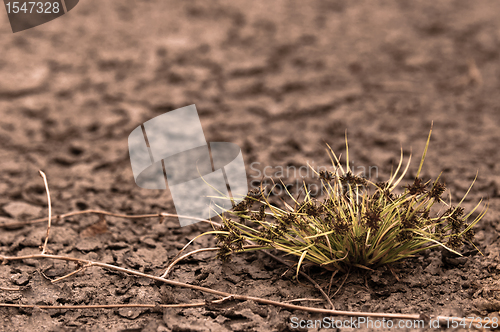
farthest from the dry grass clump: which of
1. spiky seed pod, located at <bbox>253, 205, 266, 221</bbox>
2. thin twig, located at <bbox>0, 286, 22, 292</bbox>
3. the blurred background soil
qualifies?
thin twig, located at <bbox>0, 286, 22, 292</bbox>

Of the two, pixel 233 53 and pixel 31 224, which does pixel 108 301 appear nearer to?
pixel 31 224

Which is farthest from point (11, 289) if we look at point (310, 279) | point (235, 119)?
point (235, 119)

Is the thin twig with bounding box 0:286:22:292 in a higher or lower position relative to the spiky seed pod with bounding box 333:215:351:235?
lower

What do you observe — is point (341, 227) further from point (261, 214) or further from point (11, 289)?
point (11, 289)

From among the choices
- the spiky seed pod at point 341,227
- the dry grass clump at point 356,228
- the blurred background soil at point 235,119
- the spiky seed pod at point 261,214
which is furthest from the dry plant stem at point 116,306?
the spiky seed pod at point 341,227

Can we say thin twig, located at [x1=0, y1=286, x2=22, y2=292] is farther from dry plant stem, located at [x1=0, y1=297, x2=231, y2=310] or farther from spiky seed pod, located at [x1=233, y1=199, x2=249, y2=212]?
spiky seed pod, located at [x1=233, y1=199, x2=249, y2=212]

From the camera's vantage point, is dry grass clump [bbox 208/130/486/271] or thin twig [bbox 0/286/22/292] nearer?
dry grass clump [bbox 208/130/486/271]

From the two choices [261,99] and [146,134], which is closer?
[146,134]

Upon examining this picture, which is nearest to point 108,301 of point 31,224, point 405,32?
point 31,224
